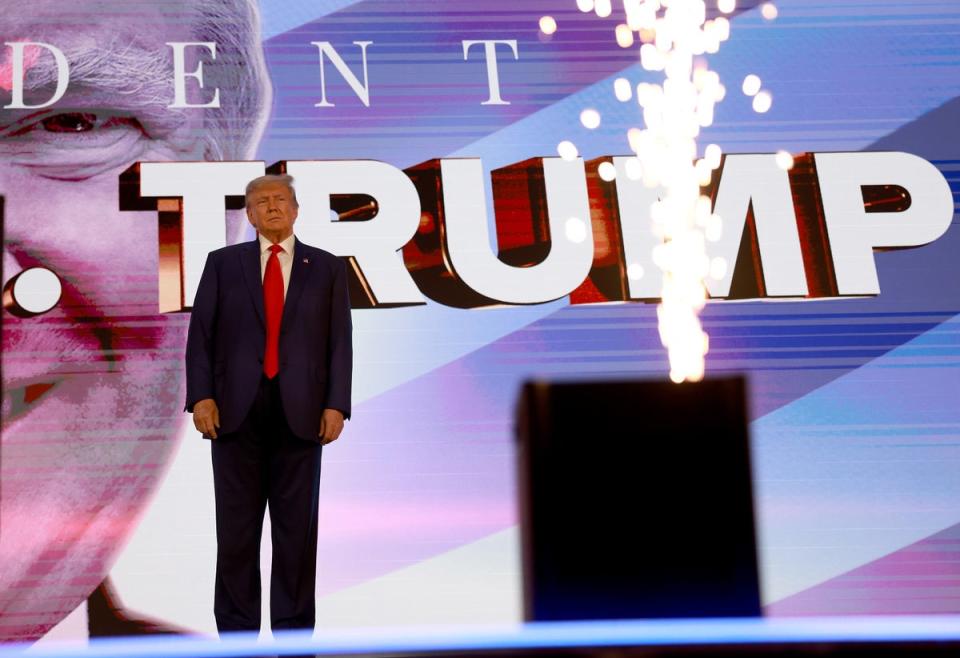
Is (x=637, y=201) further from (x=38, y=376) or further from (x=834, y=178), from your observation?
(x=38, y=376)

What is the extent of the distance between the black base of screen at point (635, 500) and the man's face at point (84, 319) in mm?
1885

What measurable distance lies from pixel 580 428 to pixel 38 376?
214 cm

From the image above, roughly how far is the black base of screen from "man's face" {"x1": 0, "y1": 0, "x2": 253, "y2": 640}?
6.18ft

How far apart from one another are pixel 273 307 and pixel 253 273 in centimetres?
10

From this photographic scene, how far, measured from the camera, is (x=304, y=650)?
2.90ft

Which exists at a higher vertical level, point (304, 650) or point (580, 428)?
point (580, 428)

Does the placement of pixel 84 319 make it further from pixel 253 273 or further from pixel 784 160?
pixel 784 160

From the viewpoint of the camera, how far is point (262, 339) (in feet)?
7.54

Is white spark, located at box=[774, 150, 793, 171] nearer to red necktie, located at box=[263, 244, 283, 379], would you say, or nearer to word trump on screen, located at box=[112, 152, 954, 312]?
word trump on screen, located at box=[112, 152, 954, 312]

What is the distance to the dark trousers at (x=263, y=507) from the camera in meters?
2.22

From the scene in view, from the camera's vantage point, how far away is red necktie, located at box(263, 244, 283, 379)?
229cm

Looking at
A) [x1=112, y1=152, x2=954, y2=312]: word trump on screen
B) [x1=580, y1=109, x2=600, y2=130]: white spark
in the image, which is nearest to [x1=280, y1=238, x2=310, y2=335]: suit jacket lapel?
[x1=112, y1=152, x2=954, y2=312]: word trump on screen

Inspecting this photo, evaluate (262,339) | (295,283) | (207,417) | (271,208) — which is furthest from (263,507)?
(271,208)

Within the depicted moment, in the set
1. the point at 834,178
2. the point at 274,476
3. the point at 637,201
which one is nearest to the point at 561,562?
the point at 274,476
